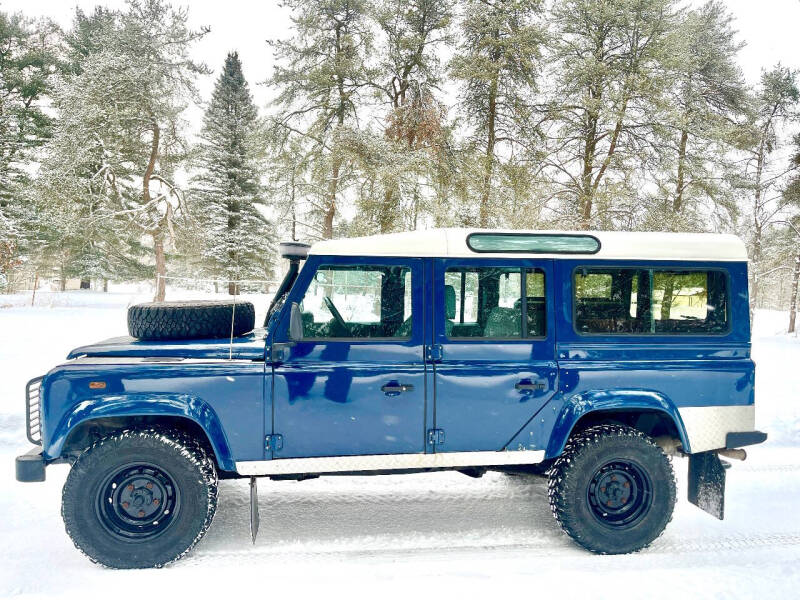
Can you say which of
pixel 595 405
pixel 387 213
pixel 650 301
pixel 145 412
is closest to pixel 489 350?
pixel 595 405

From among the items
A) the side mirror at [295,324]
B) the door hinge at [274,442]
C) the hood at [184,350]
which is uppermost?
the side mirror at [295,324]

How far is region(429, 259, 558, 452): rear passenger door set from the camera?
13.3 feet

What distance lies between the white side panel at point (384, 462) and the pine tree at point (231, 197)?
26.1 m

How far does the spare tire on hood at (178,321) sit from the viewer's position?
13.5 feet

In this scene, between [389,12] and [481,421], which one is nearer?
[481,421]

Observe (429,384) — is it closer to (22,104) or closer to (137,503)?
(137,503)

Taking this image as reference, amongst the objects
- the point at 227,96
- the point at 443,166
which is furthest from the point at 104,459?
the point at 227,96

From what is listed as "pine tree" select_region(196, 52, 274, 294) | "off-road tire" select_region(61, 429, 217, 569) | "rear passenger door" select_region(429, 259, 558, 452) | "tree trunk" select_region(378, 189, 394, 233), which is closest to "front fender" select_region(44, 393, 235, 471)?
"off-road tire" select_region(61, 429, 217, 569)

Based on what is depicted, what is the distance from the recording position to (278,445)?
388cm

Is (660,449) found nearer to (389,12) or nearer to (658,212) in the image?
(658,212)

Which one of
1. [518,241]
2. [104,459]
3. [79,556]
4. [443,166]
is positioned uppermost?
[443,166]

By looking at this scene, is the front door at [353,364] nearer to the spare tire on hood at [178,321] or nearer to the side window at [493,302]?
the side window at [493,302]

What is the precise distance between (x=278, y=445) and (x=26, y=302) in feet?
90.9

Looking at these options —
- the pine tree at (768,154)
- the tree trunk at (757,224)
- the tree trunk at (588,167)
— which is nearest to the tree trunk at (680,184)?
the tree trunk at (588,167)
